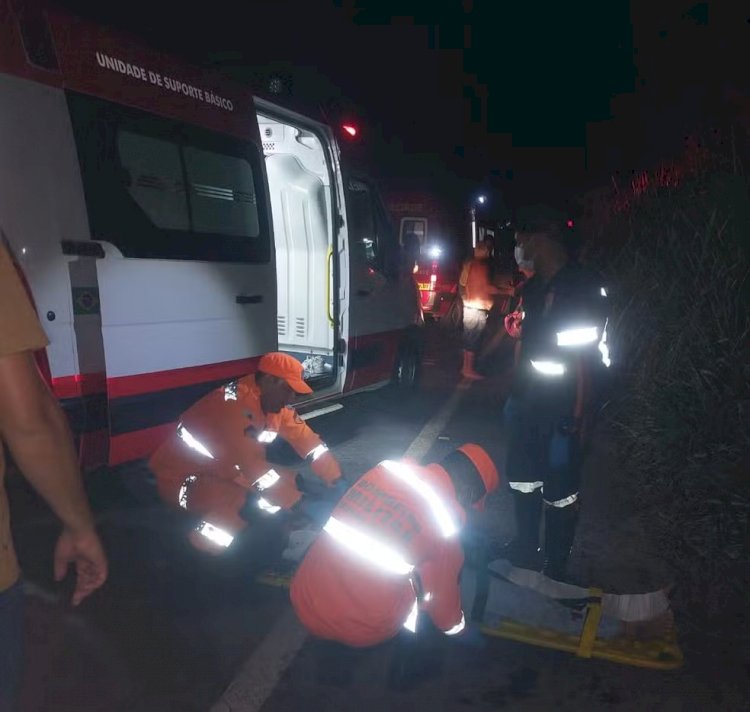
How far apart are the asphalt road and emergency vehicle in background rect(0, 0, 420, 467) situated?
2.09ft

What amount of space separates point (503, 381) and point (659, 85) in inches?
213

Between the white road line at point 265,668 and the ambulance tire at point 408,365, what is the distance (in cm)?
437

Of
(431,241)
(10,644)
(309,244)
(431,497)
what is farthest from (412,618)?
(431,241)

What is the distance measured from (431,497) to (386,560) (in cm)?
26

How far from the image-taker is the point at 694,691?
9.68ft

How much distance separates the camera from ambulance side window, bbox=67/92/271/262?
3.82 metres

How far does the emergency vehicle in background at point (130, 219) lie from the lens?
3477mm

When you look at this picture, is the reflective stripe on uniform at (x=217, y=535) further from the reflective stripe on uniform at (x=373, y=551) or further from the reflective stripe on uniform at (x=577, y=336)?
the reflective stripe on uniform at (x=577, y=336)

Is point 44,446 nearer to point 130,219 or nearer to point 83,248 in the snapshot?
point 83,248

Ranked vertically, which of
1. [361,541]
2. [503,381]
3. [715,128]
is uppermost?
[715,128]

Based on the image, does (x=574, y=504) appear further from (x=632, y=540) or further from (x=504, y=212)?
(x=504, y=212)

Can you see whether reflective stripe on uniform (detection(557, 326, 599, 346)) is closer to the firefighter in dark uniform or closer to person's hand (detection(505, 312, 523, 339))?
the firefighter in dark uniform

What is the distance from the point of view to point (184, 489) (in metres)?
3.77

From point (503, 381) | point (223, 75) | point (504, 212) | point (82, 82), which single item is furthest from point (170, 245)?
point (504, 212)
